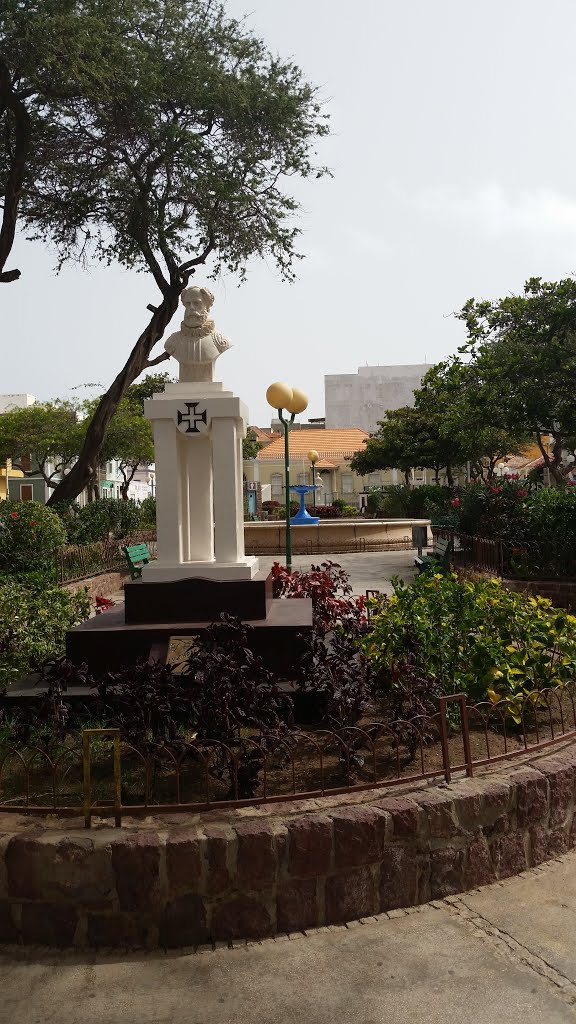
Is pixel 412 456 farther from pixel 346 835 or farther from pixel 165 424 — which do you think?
pixel 346 835

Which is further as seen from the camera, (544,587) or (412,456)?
(412,456)

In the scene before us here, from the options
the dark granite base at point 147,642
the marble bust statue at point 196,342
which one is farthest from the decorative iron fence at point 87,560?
the dark granite base at point 147,642

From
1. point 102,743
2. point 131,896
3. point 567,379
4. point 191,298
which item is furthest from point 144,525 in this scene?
point 131,896

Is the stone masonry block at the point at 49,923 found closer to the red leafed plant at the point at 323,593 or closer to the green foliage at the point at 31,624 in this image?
the green foliage at the point at 31,624

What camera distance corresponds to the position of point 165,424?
6.35 meters

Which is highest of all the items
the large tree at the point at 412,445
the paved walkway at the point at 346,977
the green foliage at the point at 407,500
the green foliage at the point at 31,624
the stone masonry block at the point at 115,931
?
the large tree at the point at 412,445

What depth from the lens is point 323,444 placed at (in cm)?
6072

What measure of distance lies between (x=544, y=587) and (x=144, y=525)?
13.2 meters

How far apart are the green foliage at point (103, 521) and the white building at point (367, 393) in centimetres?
5661

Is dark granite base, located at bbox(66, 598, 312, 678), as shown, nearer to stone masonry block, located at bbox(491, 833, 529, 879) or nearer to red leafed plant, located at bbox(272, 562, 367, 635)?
red leafed plant, located at bbox(272, 562, 367, 635)

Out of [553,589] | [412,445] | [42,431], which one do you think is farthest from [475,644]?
[412,445]

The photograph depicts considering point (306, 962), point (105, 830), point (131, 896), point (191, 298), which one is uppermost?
point (191, 298)

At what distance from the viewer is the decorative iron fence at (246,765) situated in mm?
3619

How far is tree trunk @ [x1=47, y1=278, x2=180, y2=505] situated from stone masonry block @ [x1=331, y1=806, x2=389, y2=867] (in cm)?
1505
